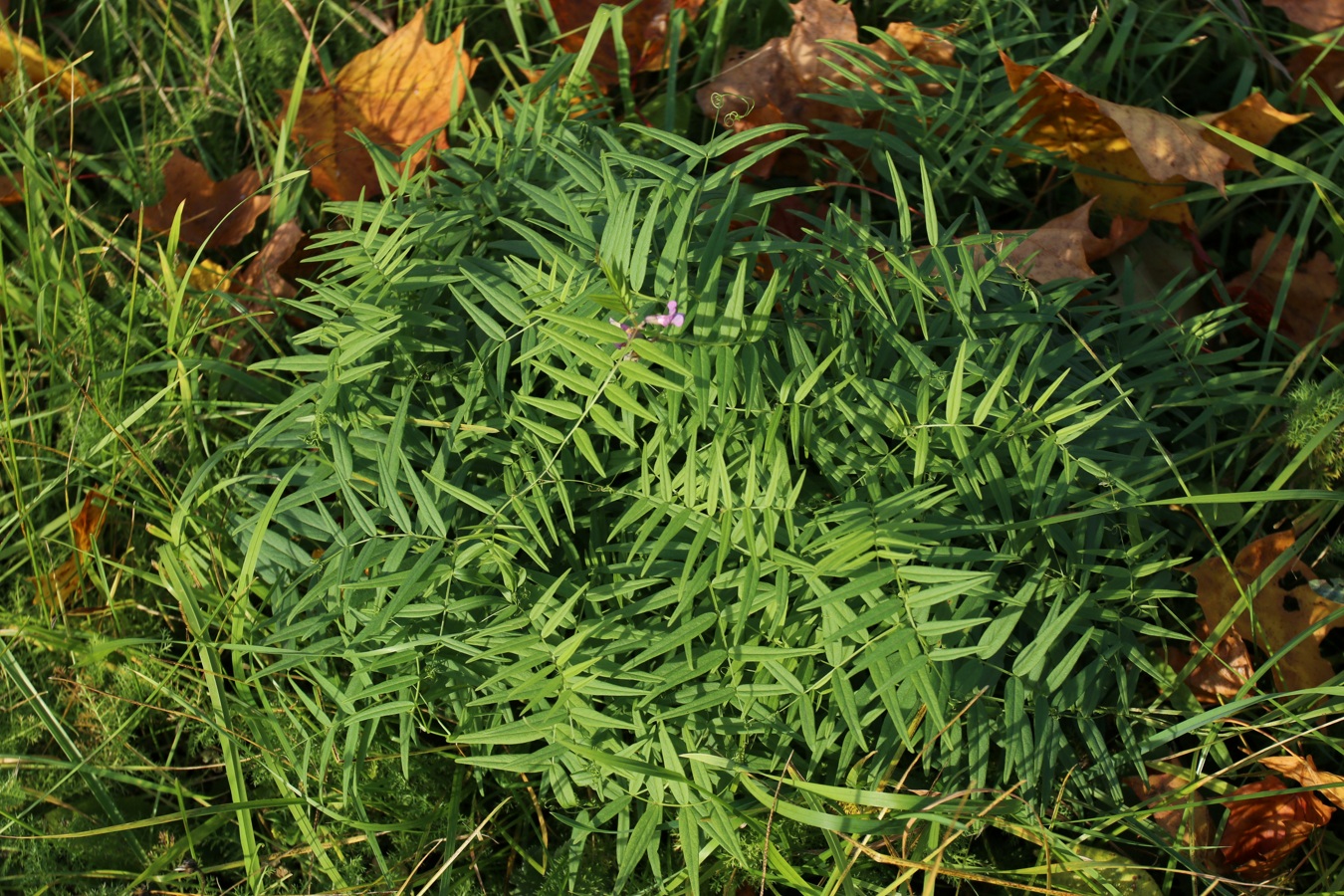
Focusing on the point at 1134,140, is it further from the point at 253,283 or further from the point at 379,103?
the point at 253,283

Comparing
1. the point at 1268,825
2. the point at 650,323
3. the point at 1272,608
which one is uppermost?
the point at 650,323

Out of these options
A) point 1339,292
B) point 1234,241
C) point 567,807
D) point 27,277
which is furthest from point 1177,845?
point 27,277

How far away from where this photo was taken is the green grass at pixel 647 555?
1.67m

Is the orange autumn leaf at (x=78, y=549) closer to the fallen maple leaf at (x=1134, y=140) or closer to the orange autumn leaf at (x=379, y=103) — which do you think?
the orange autumn leaf at (x=379, y=103)

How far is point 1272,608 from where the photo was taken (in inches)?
86.0

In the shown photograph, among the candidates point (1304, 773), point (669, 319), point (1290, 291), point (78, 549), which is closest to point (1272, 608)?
point (1304, 773)

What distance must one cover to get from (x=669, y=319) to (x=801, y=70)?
141 centimetres

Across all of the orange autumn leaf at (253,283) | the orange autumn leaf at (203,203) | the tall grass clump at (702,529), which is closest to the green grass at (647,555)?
the tall grass clump at (702,529)

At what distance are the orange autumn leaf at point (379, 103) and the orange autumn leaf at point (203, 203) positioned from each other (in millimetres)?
184

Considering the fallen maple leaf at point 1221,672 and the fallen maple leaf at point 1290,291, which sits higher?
the fallen maple leaf at point 1290,291

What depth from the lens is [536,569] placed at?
6.11ft

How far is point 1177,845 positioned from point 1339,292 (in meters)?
1.42

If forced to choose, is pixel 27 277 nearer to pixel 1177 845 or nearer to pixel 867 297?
pixel 867 297

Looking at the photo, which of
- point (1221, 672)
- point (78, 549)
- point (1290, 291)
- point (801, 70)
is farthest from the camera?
point (801, 70)
